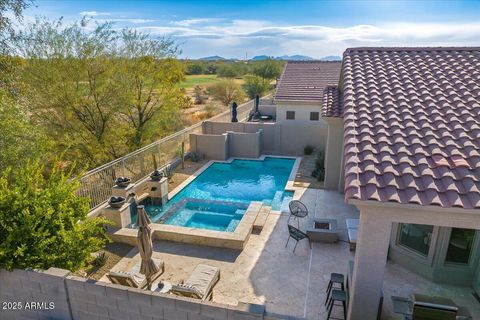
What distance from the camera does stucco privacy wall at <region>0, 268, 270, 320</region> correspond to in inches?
205

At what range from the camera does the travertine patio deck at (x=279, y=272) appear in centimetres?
700

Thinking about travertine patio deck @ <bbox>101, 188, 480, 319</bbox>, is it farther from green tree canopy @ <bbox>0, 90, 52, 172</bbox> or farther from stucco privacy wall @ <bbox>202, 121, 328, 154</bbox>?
stucco privacy wall @ <bbox>202, 121, 328, 154</bbox>

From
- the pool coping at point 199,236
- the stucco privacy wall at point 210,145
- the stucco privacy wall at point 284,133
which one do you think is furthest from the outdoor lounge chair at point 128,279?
the stucco privacy wall at point 284,133

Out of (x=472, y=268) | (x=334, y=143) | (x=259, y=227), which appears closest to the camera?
(x=472, y=268)

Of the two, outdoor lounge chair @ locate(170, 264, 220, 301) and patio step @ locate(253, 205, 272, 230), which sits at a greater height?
outdoor lounge chair @ locate(170, 264, 220, 301)

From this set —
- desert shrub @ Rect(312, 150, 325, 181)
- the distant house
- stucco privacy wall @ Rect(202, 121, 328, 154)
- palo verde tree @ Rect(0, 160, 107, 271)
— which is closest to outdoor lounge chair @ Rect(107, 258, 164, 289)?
palo verde tree @ Rect(0, 160, 107, 271)

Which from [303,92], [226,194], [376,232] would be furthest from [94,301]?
[303,92]

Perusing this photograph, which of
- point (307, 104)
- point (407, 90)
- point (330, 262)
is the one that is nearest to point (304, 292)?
point (330, 262)

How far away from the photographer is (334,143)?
13.1 metres

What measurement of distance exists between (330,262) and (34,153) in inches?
352

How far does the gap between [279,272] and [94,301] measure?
14.4 ft

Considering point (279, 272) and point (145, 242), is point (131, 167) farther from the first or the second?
point (279, 272)

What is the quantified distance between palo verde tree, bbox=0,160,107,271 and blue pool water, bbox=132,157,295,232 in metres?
5.34

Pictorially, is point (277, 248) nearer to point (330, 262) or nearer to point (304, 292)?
point (330, 262)
